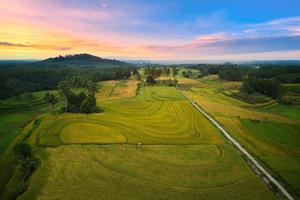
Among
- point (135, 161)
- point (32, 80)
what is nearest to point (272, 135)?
point (135, 161)

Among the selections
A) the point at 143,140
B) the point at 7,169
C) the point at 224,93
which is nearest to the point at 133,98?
the point at 224,93

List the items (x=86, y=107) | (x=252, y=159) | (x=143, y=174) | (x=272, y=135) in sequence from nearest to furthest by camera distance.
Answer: (x=143, y=174)
(x=252, y=159)
(x=272, y=135)
(x=86, y=107)

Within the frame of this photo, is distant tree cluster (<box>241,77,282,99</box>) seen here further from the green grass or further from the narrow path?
the green grass

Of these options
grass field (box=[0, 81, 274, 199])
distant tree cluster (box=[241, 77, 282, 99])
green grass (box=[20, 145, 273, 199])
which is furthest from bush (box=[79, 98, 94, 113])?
distant tree cluster (box=[241, 77, 282, 99])

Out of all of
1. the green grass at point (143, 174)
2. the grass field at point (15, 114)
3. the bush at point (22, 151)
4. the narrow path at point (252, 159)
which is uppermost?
the bush at point (22, 151)

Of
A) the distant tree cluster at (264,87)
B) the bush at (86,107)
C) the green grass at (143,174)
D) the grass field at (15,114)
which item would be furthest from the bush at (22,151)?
the distant tree cluster at (264,87)

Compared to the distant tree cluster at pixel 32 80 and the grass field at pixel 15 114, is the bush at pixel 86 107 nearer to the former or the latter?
the grass field at pixel 15 114

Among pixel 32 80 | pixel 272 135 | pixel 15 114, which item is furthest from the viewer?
pixel 32 80

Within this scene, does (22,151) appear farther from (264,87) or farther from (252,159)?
(264,87)

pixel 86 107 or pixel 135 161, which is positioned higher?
pixel 86 107
